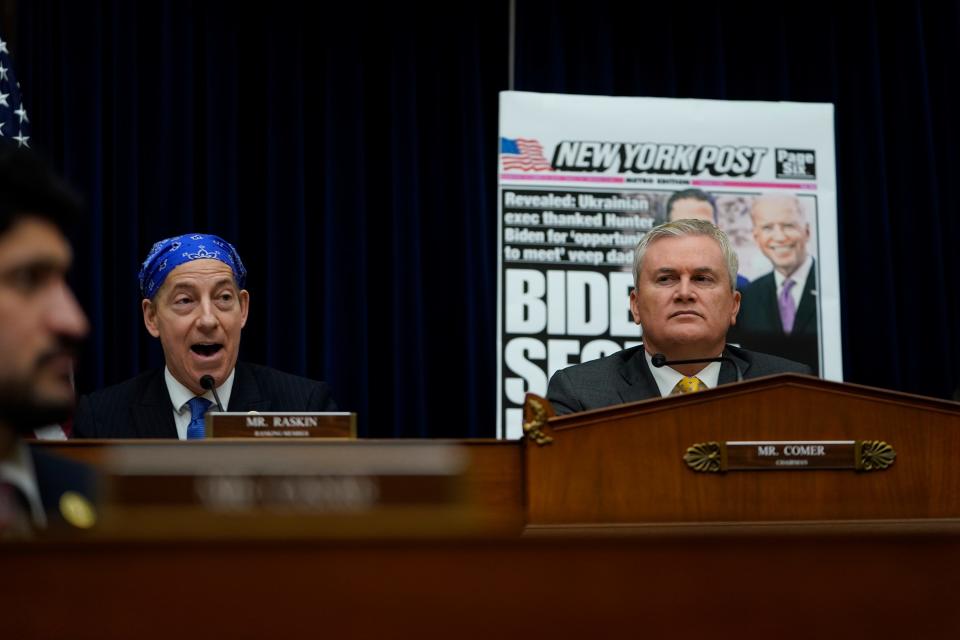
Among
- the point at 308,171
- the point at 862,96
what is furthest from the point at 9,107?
the point at 862,96

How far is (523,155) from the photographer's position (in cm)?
414

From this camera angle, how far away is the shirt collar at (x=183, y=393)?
279cm

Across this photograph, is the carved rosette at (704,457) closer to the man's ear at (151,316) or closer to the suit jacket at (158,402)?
the suit jacket at (158,402)

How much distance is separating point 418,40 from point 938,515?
3.44 meters

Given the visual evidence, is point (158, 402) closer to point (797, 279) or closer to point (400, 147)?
point (400, 147)

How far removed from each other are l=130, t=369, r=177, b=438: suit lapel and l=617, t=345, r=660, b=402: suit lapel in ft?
3.56

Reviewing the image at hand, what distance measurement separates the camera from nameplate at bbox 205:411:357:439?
1770 mm

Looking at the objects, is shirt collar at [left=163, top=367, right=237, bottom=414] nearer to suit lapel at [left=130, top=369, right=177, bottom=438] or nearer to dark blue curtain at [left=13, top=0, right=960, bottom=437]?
suit lapel at [left=130, top=369, right=177, bottom=438]

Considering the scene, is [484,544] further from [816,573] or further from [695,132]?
[695,132]

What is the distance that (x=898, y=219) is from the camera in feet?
15.9

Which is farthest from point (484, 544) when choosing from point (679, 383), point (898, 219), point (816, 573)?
point (898, 219)

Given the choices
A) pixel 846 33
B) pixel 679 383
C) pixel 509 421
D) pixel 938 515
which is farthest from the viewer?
pixel 846 33

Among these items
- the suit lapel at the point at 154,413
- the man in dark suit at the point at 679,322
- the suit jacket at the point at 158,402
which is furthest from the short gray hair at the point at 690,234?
the suit lapel at the point at 154,413

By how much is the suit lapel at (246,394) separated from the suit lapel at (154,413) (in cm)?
15
